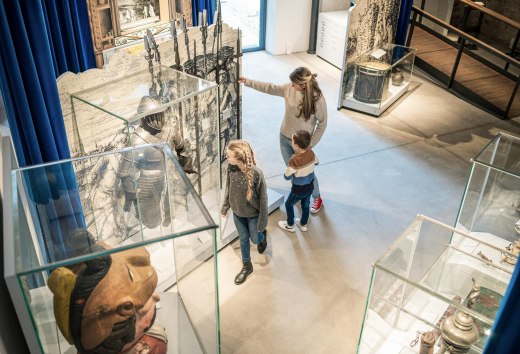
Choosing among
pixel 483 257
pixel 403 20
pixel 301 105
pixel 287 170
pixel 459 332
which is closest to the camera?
pixel 459 332

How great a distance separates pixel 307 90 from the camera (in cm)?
486

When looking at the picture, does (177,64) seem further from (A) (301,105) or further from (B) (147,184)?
(B) (147,184)

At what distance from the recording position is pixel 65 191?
2.92 meters

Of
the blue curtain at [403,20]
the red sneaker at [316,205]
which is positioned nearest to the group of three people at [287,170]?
the red sneaker at [316,205]

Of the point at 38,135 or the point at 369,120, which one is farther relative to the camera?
the point at 369,120

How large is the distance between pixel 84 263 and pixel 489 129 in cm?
669

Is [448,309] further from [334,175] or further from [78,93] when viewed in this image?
[334,175]

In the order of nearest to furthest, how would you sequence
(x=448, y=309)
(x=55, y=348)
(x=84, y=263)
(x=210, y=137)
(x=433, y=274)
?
1. (x=84, y=263)
2. (x=55, y=348)
3. (x=448, y=309)
4. (x=433, y=274)
5. (x=210, y=137)

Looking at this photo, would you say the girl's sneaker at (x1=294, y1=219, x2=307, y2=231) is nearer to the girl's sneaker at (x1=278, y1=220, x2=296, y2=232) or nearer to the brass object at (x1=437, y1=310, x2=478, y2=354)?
the girl's sneaker at (x1=278, y1=220, x2=296, y2=232)

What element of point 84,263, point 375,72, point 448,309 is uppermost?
point 84,263

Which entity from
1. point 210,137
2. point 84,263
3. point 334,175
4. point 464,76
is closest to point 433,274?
point 84,263

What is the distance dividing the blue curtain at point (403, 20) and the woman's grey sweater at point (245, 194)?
5523 mm

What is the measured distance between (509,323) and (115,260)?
1516mm

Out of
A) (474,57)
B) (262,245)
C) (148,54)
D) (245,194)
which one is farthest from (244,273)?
(474,57)
